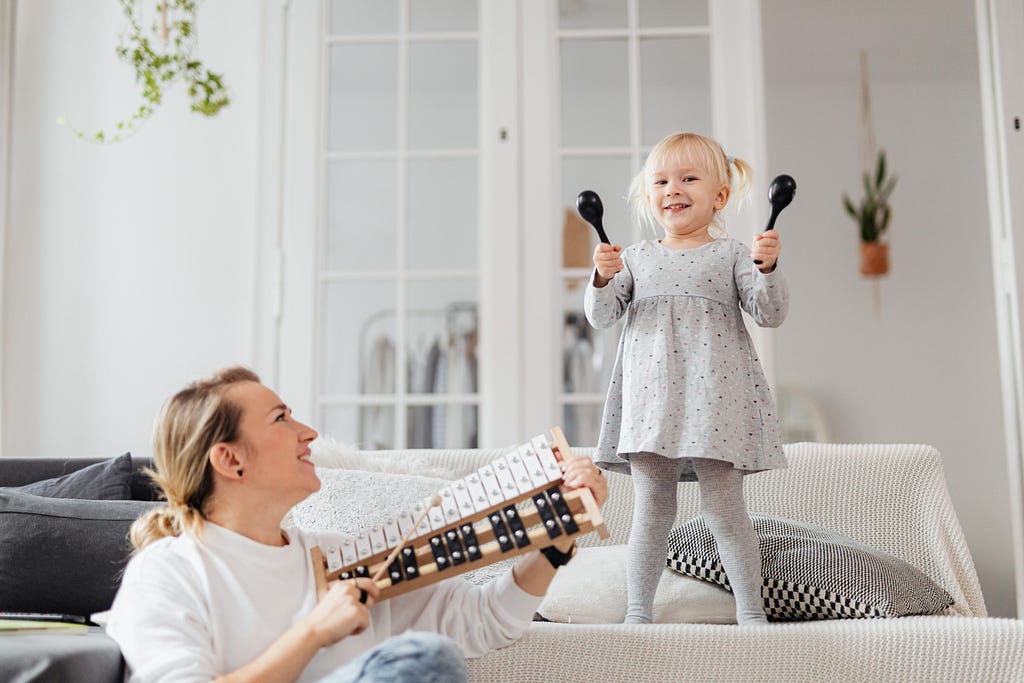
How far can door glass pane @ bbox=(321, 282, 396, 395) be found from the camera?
3271 mm

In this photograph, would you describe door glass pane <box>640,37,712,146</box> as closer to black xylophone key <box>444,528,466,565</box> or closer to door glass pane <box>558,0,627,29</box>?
door glass pane <box>558,0,627,29</box>

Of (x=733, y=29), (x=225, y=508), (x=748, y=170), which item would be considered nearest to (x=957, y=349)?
(x=733, y=29)

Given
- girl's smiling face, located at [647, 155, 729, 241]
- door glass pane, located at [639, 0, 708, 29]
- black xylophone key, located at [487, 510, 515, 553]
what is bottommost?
black xylophone key, located at [487, 510, 515, 553]

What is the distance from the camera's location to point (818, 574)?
1.78 metres

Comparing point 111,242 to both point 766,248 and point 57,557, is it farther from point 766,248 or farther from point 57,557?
point 766,248

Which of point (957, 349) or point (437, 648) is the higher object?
point (957, 349)

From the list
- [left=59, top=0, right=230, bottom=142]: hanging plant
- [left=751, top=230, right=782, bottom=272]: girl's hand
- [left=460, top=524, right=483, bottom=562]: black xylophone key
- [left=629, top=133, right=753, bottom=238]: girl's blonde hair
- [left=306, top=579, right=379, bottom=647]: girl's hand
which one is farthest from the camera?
[left=59, top=0, right=230, bottom=142]: hanging plant

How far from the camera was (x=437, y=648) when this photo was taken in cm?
109

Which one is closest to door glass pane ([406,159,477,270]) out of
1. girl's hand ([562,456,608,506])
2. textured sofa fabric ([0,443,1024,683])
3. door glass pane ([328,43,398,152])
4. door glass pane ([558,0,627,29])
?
door glass pane ([328,43,398,152])

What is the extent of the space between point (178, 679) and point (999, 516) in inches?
167

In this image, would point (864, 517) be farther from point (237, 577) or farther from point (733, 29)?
point (733, 29)

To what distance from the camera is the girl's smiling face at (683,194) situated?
1920 mm

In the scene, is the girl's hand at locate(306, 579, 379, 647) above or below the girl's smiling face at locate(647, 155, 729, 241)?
below

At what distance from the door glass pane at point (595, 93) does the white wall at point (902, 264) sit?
1.57 m
